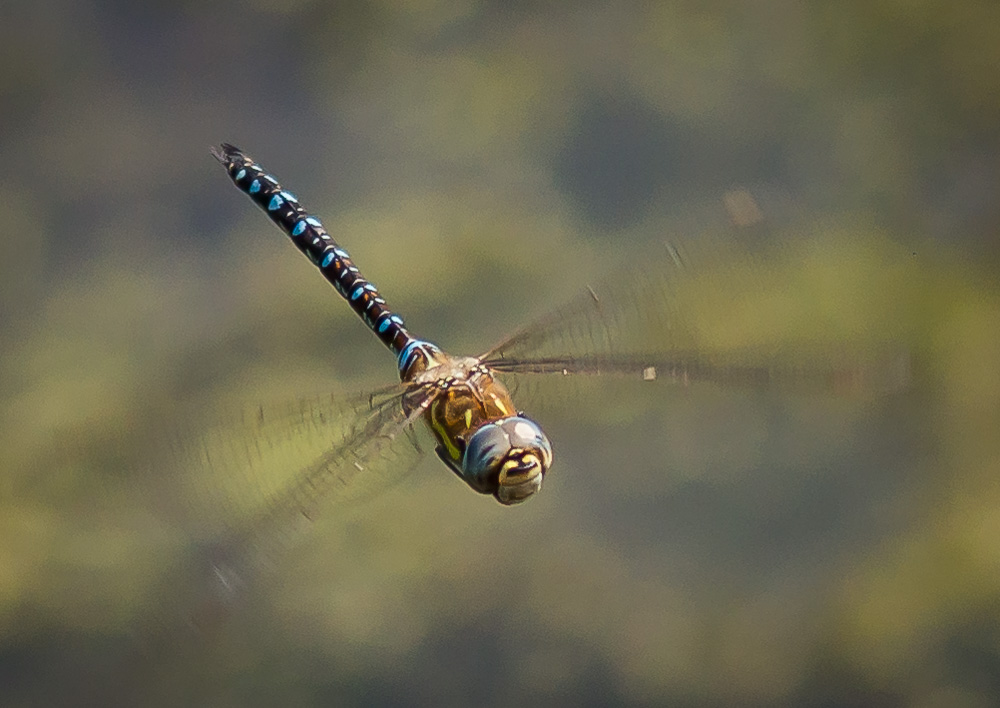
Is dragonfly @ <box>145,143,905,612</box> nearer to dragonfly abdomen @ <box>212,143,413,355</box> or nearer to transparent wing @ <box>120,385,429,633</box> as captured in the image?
transparent wing @ <box>120,385,429,633</box>

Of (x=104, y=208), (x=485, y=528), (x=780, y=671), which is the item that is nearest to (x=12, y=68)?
(x=104, y=208)

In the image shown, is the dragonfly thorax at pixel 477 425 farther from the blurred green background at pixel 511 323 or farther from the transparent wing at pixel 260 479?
the blurred green background at pixel 511 323

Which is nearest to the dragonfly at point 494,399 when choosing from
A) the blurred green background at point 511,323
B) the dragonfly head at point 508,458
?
the dragonfly head at point 508,458

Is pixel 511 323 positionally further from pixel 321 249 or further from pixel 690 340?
pixel 690 340

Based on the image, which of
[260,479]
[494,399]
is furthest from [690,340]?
[260,479]

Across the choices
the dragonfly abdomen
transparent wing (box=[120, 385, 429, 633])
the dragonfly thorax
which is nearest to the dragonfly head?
the dragonfly thorax
